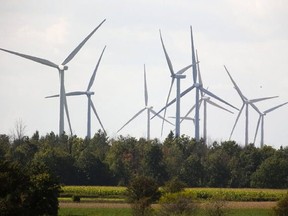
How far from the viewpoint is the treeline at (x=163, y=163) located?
13262cm

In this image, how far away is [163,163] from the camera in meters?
144

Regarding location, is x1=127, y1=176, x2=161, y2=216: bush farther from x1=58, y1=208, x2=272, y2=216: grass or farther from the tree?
the tree

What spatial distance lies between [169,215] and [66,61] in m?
58.3

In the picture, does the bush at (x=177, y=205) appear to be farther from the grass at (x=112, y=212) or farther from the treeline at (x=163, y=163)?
the treeline at (x=163, y=163)

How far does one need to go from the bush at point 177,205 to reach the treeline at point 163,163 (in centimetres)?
5533

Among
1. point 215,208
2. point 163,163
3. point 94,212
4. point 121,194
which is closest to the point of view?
point 215,208

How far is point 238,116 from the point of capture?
15200 cm

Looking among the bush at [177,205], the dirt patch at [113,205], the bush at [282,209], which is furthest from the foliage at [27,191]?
the dirt patch at [113,205]

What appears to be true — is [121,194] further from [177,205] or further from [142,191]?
[177,205]

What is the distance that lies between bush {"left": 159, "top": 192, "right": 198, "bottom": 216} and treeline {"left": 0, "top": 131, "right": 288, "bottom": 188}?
55335 mm

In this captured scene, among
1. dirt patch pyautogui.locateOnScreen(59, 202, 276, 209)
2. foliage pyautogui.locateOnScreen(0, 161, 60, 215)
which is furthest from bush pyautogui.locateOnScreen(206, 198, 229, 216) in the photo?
dirt patch pyautogui.locateOnScreen(59, 202, 276, 209)

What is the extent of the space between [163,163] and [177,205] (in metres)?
72.3

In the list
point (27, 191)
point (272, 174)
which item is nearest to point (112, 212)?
point (27, 191)

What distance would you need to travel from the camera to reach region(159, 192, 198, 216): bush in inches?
2790
